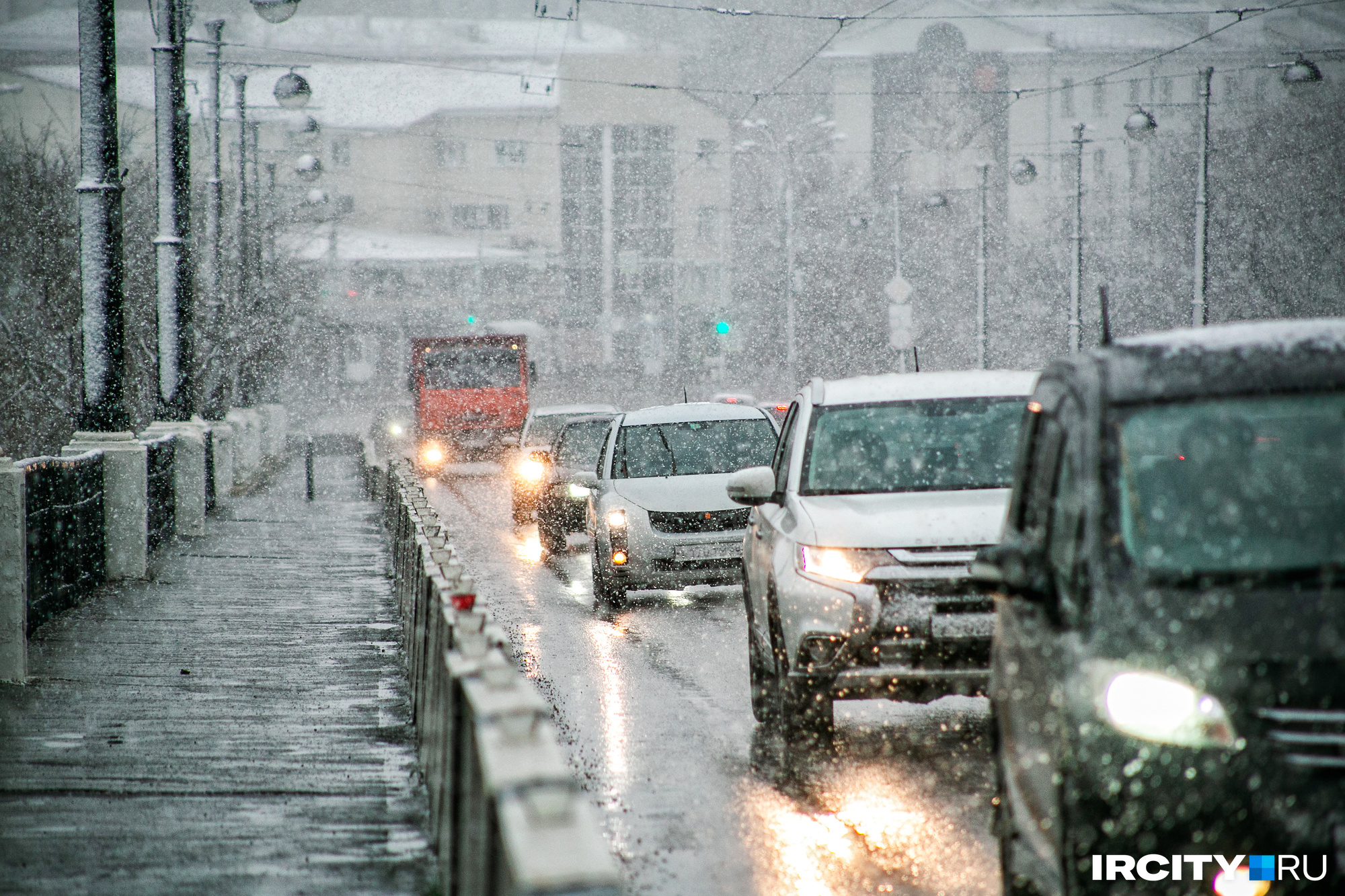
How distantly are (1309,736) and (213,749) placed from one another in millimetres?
5193

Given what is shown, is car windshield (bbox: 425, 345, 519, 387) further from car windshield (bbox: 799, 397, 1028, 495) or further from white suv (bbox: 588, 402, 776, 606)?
car windshield (bbox: 799, 397, 1028, 495)

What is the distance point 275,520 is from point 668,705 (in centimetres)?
1382

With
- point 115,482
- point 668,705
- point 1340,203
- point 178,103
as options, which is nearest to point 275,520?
point 178,103

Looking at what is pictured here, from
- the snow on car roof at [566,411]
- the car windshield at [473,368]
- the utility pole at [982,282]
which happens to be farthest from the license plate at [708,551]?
the car windshield at [473,368]

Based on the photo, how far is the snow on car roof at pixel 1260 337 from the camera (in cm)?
443

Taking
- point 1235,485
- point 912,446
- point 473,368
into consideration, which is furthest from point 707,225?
point 1235,485

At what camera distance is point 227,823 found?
19.9 ft

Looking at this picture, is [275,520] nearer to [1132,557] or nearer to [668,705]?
[668,705]

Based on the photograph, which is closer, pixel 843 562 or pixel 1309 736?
pixel 1309 736

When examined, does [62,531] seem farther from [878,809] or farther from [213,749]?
[878,809]

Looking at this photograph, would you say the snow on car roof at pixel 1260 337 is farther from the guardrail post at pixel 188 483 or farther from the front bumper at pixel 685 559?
the guardrail post at pixel 188 483

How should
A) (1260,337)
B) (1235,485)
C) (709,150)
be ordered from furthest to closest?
(709,150), (1260,337), (1235,485)

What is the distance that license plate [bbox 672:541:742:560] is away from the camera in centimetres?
1288

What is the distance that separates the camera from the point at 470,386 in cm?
4284
